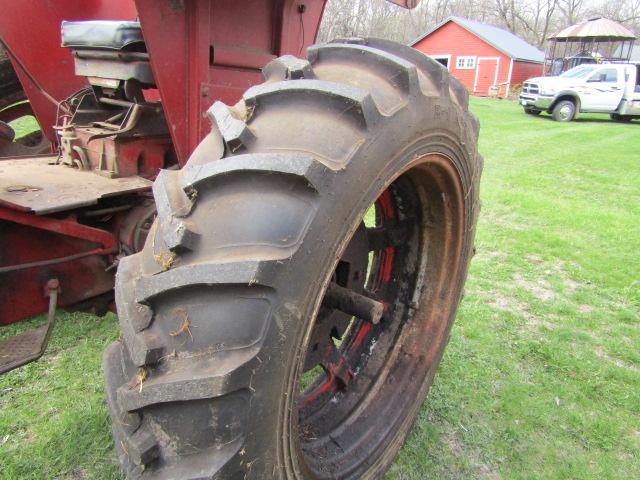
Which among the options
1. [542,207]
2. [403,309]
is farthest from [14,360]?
[542,207]

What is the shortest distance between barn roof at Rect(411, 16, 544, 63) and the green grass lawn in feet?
95.5

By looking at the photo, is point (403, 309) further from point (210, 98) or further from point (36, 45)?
point (36, 45)

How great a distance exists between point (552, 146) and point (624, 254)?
7485 mm

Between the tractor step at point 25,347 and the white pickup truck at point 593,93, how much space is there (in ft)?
61.7

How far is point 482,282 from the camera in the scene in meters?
4.03

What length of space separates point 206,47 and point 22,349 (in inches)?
50.3

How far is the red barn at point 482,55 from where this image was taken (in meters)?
30.9

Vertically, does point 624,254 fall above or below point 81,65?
below

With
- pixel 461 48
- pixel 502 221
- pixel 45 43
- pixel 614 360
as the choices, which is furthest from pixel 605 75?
pixel 45 43

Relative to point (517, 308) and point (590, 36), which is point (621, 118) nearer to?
point (590, 36)

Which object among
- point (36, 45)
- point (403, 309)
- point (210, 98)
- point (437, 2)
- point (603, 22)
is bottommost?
point (403, 309)

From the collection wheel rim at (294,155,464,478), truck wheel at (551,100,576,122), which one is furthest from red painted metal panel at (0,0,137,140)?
truck wheel at (551,100,576,122)

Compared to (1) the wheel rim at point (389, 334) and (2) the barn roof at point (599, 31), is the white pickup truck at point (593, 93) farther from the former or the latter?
(1) the wheel rim at point (389, 334)

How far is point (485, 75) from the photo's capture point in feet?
104
